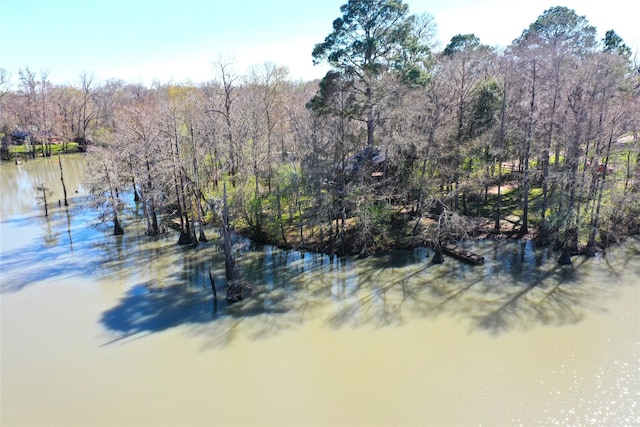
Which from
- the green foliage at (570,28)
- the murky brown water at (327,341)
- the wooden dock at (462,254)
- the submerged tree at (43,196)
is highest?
the green foliage at (570,28)

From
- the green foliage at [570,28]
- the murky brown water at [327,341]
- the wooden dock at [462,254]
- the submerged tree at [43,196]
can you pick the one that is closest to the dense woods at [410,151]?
the green foliage at [570,28]

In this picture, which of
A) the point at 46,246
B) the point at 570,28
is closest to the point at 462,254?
the point at 570,28

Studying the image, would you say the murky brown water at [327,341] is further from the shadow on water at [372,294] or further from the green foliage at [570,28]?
the green foliage at [570,28]

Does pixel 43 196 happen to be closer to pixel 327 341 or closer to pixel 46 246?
pixel 46 246

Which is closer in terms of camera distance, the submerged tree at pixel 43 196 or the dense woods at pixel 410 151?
the dense woods at pixel 410 151

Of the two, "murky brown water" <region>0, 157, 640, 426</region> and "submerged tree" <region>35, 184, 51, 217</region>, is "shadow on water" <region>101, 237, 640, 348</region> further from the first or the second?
"submerged tree" <region>35, 184, 51, 217</region>
